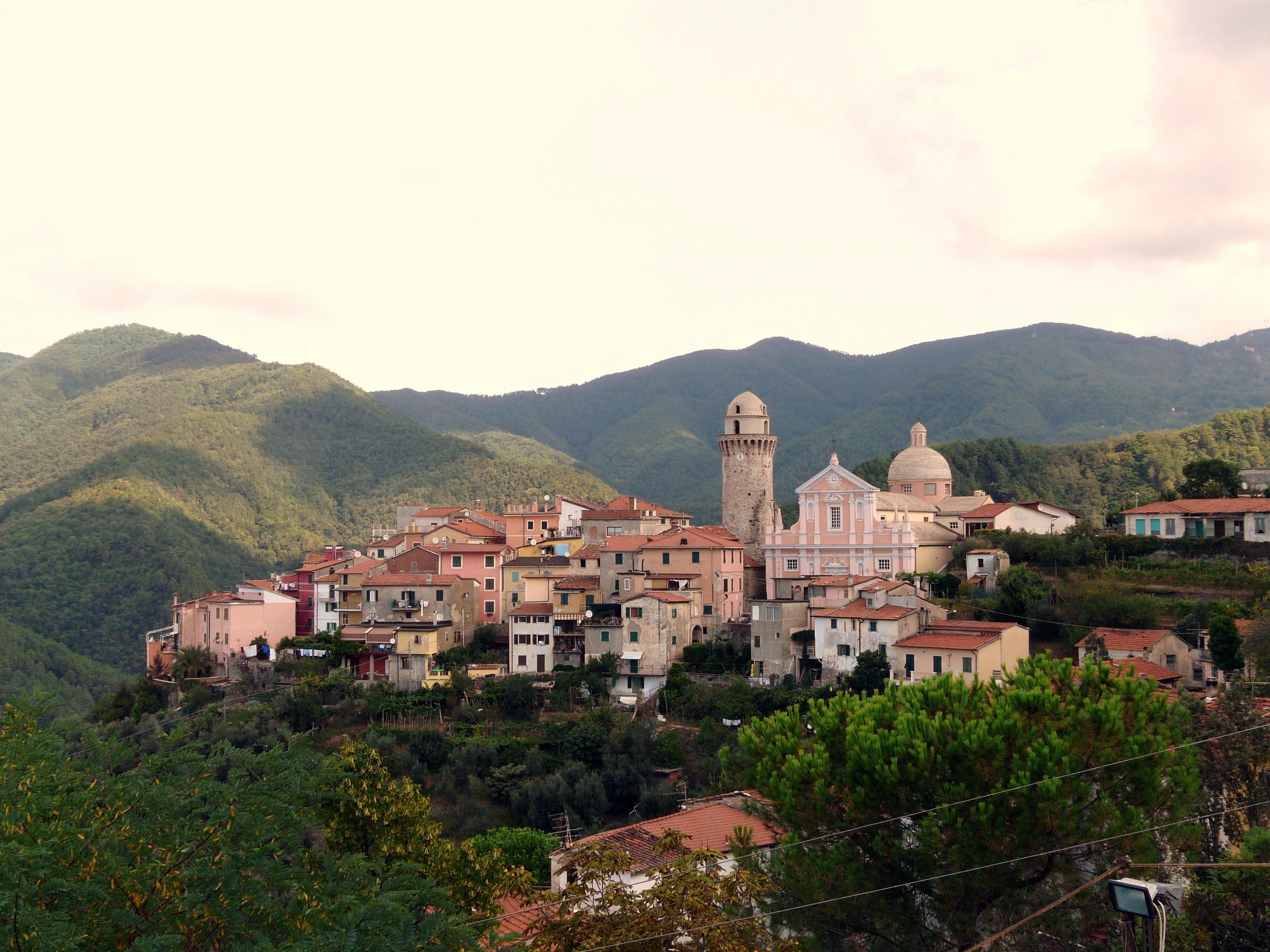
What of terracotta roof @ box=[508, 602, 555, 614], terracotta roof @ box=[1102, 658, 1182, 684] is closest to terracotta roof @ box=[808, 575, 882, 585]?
terracotta roof @ box=[1102, 658, 1182, 684]

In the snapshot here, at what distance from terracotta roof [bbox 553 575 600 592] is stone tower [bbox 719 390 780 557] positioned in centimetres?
1034

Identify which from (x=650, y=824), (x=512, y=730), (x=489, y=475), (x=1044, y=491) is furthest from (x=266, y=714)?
(x=489, y=475)

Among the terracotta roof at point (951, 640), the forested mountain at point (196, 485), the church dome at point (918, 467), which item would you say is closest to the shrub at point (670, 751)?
the terracotta roof at point (951, 640)

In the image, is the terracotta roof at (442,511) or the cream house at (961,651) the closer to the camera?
the cream house at (961,651)

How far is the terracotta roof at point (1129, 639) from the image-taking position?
40656 millimetres

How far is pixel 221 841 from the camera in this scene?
→ 12.7m

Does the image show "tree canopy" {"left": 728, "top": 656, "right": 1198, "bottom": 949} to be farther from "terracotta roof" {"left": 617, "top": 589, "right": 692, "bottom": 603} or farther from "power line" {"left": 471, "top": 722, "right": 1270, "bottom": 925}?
"terracotta roof" {"left": 617, "top": 589, "right": 692, "bottom": 603}

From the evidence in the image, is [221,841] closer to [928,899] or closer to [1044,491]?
[928,899]

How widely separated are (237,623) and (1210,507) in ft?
162

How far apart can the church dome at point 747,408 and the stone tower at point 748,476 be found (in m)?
0.06

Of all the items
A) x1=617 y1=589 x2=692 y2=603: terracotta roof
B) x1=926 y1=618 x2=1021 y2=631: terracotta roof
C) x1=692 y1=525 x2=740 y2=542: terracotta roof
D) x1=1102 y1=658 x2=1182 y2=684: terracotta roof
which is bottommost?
x1=1102 y1=658 x2=1182 y2=684: terracotta roof

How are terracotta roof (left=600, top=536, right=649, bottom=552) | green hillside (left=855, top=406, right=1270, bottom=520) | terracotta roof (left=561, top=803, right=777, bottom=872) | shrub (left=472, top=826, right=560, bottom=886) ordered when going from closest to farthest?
terracotta roof (left=561, top=803, right=777, bottom=872) < shrub (left=472, top=826, right=560, bottom=886) < terracotta roof (left=600, top=536, right=649, bottom=552) < green hillside (left=855, top=406, right=1270, bottom=520)

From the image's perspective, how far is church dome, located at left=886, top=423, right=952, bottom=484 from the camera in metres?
66.9

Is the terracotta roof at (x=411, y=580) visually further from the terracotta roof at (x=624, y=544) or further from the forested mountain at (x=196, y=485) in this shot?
the forested mountain at (x=196, y=485)
